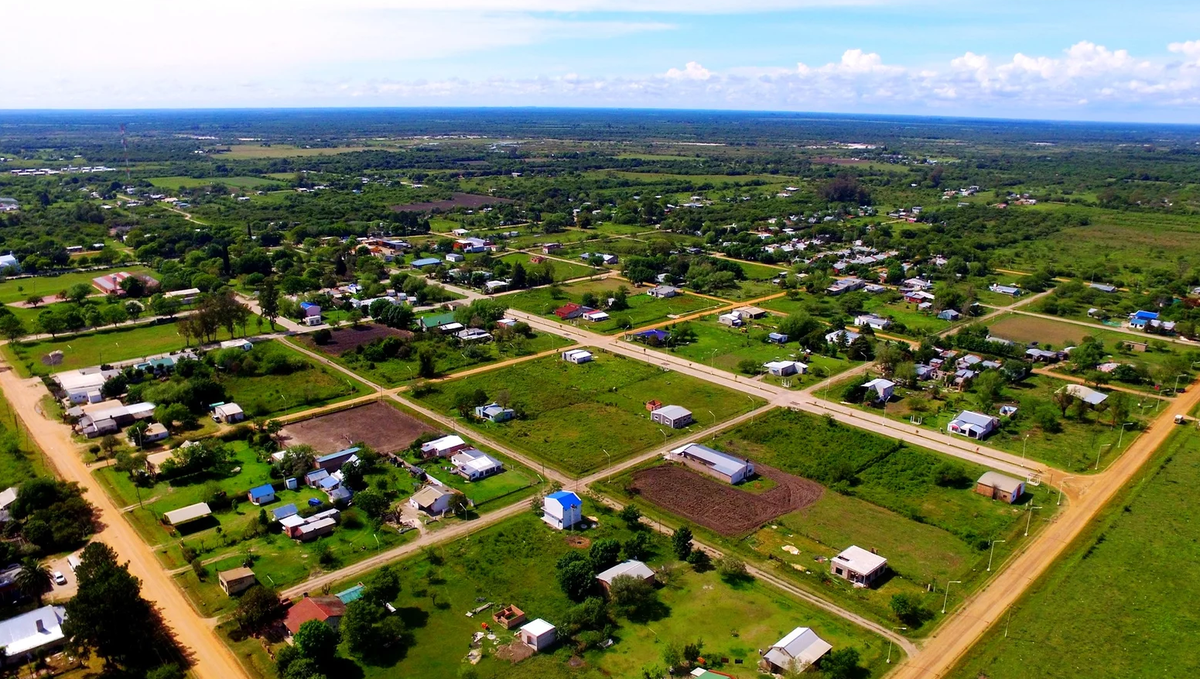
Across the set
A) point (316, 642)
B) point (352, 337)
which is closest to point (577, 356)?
point (352, 337)

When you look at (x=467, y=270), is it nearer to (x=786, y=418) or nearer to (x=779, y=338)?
(x=779, y=338)

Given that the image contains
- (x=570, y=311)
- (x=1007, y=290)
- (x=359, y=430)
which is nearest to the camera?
(x=359, y=430)

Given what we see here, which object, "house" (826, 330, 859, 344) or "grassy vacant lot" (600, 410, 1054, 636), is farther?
"house" (826, 330, 859, 344)

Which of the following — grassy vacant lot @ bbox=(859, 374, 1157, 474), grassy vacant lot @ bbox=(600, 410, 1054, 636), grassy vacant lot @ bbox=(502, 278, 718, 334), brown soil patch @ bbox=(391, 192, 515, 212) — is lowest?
grassy vacant lot @ bbox=(600, 410, 1054, 636)

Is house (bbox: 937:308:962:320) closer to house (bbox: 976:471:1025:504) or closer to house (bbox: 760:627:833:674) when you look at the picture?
house (bbox: 976:471:1025:504)

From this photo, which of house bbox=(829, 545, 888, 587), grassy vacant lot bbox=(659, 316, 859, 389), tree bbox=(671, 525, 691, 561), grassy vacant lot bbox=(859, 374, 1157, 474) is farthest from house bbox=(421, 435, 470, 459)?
grassy vacant lot bbox=(859, 374, 1157, 474)

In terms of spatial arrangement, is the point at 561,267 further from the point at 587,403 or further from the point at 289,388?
the point at 289,388
